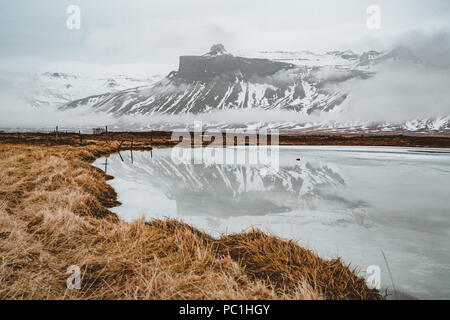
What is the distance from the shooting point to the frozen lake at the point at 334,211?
429 centimetres

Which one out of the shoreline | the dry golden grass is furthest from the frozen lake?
the shoreline

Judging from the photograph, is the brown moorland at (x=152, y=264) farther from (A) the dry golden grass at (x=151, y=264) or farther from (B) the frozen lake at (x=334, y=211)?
(B) the frozen lake at (x=334, y=211)

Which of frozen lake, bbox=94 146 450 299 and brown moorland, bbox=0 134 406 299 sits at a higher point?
brown moorland, bbox=0 134 406 299

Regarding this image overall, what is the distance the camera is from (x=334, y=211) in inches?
281

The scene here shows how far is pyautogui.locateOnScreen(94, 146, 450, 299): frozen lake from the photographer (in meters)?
4.29

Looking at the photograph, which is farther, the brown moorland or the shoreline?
the shoreline

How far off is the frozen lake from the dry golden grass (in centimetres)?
87

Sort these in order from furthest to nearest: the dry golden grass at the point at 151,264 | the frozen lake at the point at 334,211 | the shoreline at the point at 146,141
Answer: the shoreline at the point at 146,141
the frozen lake at the point at 334,211
the dry golden grass at the point at 151,264

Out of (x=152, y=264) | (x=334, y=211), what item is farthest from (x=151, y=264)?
(x=334, y=211)

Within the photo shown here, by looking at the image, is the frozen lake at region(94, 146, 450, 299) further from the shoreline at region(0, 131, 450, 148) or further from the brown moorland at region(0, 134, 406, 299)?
the shoreline at region(0, 131, 450, 148)

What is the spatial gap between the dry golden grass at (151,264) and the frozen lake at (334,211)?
0.87m

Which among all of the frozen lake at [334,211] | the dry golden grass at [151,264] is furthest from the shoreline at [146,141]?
the dry golden grass at [151,264]

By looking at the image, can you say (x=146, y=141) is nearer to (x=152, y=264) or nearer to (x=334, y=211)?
(x=334, y=211)
